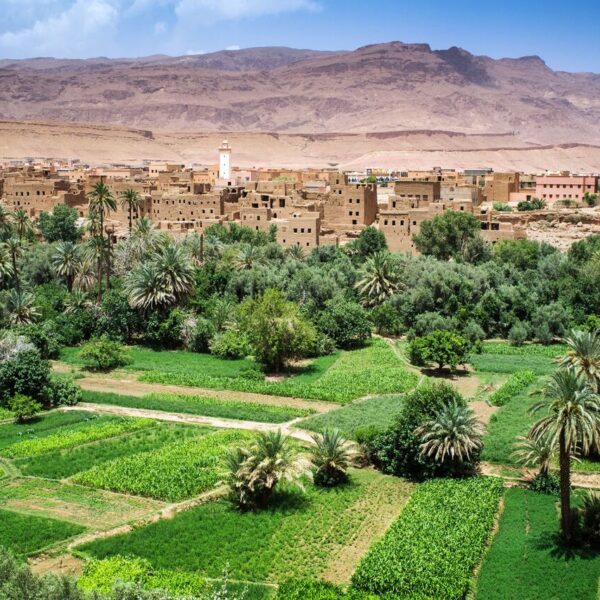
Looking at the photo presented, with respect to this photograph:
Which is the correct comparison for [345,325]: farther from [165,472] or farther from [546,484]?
[546,484]

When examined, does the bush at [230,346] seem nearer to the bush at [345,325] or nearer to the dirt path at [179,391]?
the bush at [345,325]

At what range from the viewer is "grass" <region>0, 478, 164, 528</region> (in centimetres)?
2391

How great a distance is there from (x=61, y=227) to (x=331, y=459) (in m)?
41.5

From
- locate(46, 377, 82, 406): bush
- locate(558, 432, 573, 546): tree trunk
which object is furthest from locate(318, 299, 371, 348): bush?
locate(558, 432, 573, 546): tree trunk

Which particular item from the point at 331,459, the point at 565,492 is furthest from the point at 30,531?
the point at 565,492

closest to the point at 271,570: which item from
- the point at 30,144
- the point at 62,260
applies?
the point at 62,260

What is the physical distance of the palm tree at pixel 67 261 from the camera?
163ft

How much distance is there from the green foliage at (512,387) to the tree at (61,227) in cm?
3634

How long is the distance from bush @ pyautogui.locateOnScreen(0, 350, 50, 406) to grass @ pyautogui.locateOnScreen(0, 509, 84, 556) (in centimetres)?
1046

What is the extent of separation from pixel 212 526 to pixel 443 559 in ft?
20.8

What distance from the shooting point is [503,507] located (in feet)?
80.9

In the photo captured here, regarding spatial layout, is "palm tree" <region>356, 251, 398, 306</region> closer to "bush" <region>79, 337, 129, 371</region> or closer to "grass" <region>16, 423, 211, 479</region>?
"bush" <region>79, 337, 129, 371</region>

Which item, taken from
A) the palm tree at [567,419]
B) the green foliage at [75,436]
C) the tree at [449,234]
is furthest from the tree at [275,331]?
the palm tree at [567,419]

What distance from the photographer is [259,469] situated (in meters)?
23.9
